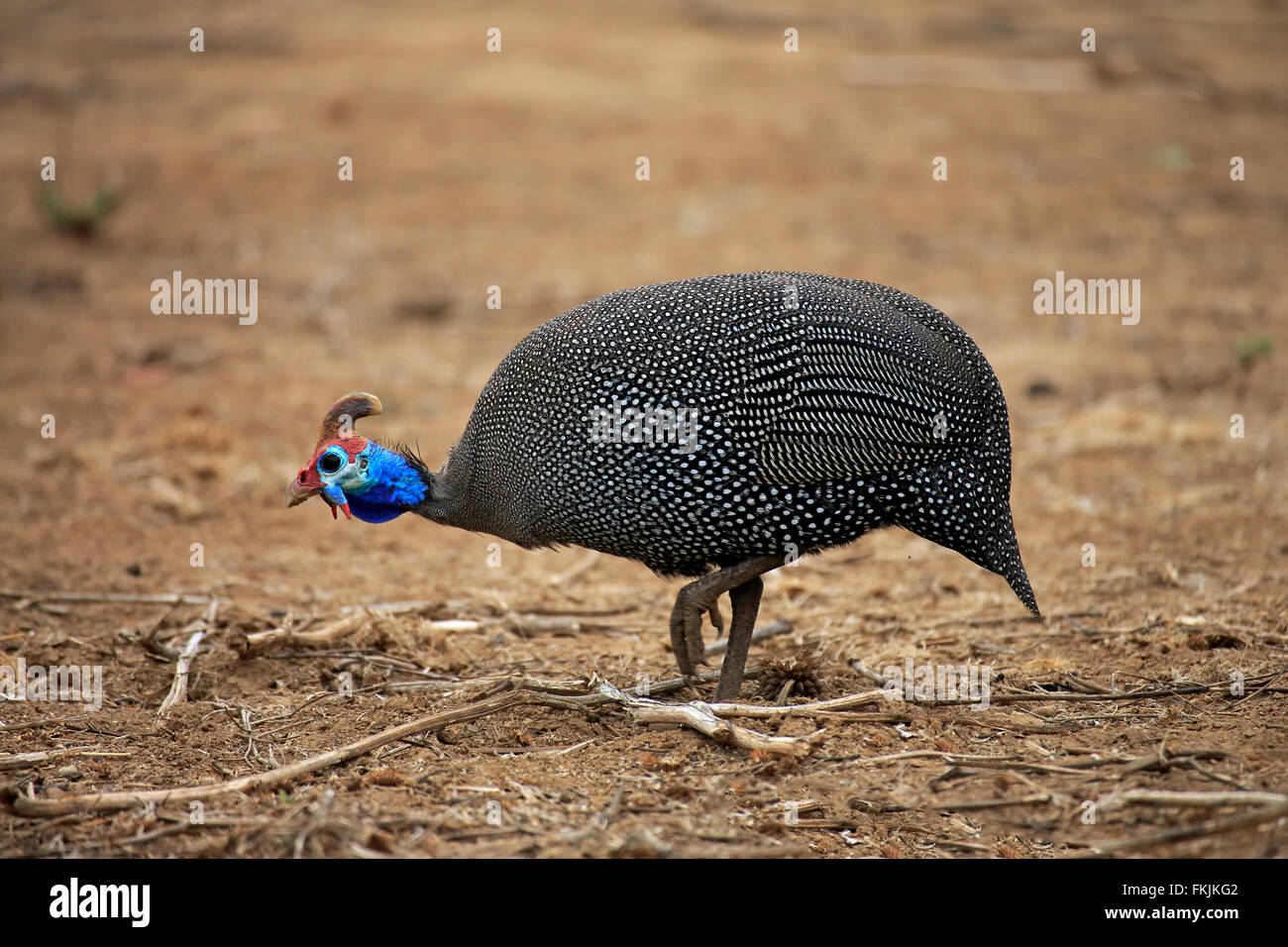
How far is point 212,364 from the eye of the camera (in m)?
8.63

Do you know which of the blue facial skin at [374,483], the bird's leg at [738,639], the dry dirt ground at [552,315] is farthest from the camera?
the blue facial skin at [374,483]

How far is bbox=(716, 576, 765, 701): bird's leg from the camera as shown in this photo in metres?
4.30

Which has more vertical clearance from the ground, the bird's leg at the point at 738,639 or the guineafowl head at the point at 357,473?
the guineafowl head at the point at 357,473

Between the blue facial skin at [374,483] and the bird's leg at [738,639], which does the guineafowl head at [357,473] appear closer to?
the blue facial skin at [374,483]

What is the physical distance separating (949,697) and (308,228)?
340 inches

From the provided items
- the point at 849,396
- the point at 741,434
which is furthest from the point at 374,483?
the point at 849,396

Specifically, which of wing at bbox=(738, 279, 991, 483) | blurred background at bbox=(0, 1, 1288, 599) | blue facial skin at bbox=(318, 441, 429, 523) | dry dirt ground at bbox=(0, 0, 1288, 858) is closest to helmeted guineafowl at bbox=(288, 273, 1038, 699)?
wing at bbox=(738, 279, 991, 483)

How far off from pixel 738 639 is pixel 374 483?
1.43 meters

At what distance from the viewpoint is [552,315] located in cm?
932

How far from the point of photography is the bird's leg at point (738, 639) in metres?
4.30

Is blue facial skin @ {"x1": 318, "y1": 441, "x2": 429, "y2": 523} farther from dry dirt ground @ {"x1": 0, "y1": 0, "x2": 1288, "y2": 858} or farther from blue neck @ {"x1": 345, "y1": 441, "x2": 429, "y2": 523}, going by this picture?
dry dirt ground @ {"x1": 0, "y1": 0, "x2": 1288, "y2": 858}

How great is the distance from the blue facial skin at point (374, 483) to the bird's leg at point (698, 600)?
3.58ft

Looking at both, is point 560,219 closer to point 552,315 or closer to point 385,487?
point 552,315

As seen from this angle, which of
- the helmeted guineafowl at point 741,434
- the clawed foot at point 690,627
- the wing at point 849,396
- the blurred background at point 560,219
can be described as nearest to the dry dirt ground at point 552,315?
the blurred background at point 560,219
